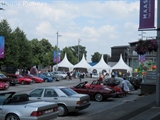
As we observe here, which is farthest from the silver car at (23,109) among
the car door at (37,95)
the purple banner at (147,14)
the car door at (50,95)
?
the purple banner at (147,14)

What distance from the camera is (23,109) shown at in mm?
9023

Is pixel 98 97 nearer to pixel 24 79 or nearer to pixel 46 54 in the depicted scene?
pixel 24 79

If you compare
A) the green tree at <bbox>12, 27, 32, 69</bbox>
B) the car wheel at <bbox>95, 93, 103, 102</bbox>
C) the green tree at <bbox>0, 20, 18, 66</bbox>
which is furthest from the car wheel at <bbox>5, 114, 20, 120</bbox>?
the green tree at <bbox>12, 27, 32, 69</bbox>

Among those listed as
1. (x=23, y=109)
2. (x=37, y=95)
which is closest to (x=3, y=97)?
(x=23, y=109)

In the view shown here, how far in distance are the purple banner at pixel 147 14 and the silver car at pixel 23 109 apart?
20.2 ft

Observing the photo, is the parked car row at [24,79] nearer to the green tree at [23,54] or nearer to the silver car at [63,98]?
the green tree at [23,54]

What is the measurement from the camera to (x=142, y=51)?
1303cm

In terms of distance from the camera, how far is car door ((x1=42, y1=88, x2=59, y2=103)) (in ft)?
41.8

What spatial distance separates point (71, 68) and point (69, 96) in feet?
160

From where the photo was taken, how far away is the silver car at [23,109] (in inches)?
350

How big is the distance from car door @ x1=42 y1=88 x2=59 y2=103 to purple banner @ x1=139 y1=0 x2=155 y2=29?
5060 millimetres

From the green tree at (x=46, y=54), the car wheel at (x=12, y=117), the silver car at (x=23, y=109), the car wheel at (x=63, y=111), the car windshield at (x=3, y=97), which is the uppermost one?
the green tree at (x=46, y=54)

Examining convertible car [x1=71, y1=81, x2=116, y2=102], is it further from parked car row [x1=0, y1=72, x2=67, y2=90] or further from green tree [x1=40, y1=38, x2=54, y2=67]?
green tree [x1=40, y1=38, x2=54, y2=67]

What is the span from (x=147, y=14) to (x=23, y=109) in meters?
7.46
